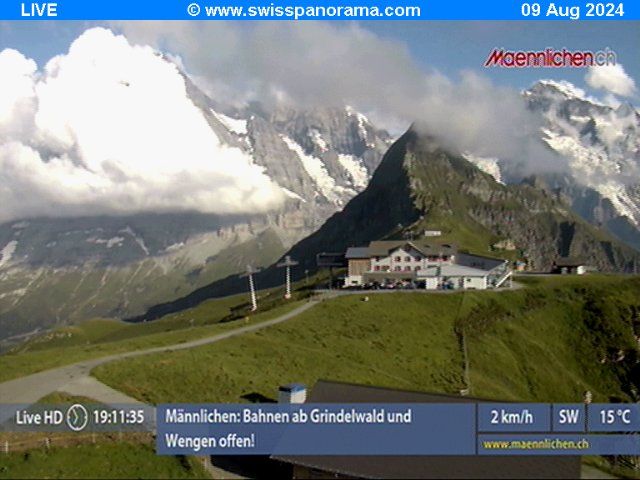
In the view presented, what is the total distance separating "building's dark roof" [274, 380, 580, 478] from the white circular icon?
17.1 meters

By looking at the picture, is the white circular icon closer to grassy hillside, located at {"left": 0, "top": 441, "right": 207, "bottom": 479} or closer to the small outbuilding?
grassy hillside, located at {"left": 0, "top": 441, "right": 207, "bottom": 479}

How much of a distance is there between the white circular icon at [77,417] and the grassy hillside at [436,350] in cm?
677

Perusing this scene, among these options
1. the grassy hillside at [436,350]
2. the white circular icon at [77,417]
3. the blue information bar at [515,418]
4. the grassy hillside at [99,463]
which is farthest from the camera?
the grassy hillside at [436,350]

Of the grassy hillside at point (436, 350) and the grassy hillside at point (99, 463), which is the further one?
the grassy hillside at point (436, 350)

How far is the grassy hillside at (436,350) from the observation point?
6456cm

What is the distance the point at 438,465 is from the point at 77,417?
30.2m

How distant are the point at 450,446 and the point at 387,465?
15.2 ft

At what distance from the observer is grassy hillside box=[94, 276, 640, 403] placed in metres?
64.6

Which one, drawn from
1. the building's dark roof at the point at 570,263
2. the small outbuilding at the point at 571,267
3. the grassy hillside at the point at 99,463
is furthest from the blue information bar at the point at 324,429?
the building's dark roof at the point at 570,263

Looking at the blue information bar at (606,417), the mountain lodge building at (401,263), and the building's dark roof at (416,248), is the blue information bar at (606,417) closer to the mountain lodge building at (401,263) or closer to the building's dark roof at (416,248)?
the mountain lodge building at (401,263)

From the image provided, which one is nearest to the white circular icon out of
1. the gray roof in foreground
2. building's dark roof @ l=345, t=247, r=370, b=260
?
the gray roof in foreground

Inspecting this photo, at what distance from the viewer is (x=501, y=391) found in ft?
284

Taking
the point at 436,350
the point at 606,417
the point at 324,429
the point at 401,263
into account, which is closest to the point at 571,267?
the point at 401,263

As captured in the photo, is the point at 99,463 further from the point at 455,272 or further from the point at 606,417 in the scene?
the point at 455,272
